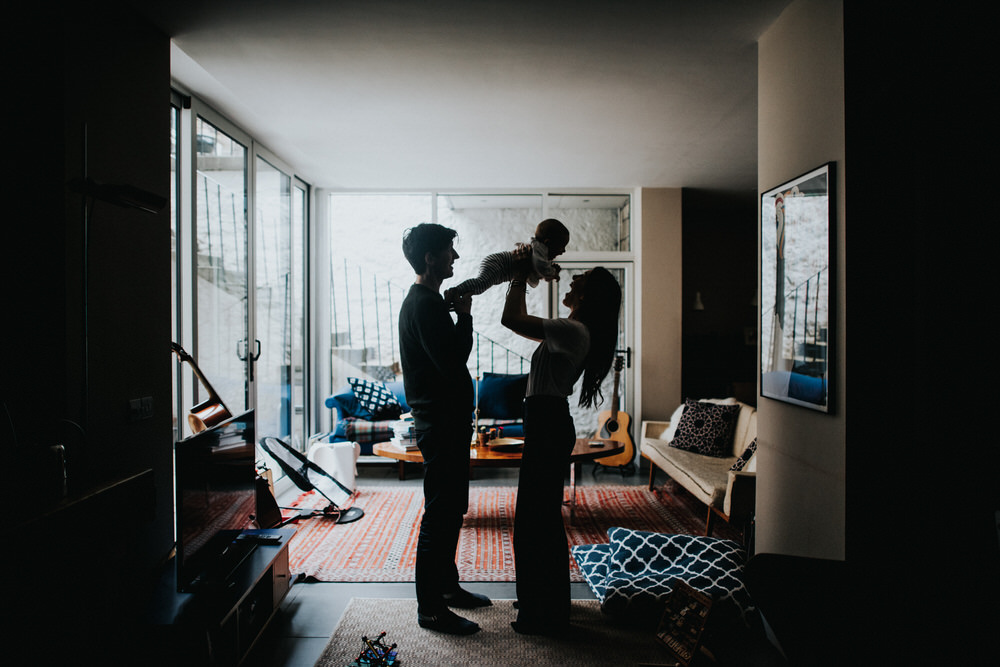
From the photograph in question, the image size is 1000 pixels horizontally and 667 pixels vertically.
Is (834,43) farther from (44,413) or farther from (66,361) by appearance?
(44,413)

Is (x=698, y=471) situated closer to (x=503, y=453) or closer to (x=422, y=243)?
(x=503, y=453)

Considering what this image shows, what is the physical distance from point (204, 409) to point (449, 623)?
1.51 metres

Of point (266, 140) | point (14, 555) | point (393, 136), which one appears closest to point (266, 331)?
point (266, 140)

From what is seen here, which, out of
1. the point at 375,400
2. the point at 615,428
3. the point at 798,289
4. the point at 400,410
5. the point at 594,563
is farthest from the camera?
the point at 400,410

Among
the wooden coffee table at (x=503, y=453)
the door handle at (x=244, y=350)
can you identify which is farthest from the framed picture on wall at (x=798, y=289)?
the door handle at (x=244, y=350)

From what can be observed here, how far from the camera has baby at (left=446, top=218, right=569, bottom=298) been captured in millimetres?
1934

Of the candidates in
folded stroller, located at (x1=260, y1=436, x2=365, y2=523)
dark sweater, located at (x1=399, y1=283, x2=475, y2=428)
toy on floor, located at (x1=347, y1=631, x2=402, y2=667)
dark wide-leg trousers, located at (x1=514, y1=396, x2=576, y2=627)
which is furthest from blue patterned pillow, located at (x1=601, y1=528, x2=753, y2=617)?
folded stroller, located at (x1=260, y1=436, x2=365, y2=523)

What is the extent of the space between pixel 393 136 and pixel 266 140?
94cm

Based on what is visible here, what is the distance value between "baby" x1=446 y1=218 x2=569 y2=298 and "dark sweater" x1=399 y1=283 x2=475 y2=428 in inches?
4.0

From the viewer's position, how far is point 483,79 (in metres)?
2.81

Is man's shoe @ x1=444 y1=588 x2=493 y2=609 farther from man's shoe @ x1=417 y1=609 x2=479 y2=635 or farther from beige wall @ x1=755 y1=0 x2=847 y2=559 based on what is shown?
beige wall @ x1=755 y1=0 x2=847 y2=559

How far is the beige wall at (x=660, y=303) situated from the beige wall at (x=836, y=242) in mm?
2566

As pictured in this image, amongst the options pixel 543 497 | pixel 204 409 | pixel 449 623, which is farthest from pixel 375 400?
pixel 543 497

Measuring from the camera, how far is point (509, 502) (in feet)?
12.7
